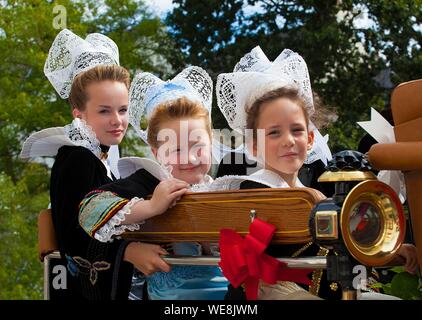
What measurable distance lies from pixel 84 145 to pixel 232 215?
122 centimetres

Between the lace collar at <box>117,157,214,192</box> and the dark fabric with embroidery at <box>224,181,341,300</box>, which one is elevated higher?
the lace collar at <box>117,157,214,192</box>

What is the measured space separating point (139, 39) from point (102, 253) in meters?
10.7

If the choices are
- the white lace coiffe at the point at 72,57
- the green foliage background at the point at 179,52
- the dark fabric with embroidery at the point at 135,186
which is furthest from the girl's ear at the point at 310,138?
the green foliage background at the point at 179,52

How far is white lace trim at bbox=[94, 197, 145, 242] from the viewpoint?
2.92 metres

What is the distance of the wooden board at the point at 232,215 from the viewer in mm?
2434

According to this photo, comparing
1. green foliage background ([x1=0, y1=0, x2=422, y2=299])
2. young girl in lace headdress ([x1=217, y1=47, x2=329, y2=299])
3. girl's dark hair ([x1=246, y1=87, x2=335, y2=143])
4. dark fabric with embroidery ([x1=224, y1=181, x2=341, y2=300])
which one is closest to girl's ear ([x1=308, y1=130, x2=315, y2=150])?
young girl in lace headdress ([x1=217, y1=47, x2=329, y2=299])

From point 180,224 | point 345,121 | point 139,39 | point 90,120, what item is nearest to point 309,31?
point 345,121

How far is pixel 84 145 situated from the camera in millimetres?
3650

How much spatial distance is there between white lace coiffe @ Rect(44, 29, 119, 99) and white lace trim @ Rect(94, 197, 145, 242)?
1.14 m

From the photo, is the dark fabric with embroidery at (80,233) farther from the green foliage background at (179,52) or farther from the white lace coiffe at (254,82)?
the green foliage background at (179,52)

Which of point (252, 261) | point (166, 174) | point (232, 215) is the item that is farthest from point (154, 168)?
point (252, 261)

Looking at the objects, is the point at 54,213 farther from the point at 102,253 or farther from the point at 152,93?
the point at 152,93

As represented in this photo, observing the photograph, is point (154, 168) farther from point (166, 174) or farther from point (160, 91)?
point (160, 91)

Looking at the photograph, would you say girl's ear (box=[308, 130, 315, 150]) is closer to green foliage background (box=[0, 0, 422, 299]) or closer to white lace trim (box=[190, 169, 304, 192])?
white lace trim (box=[190, 169, 304, 192])
